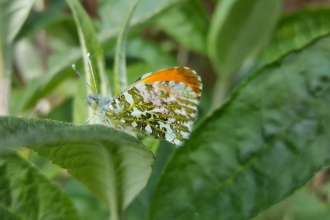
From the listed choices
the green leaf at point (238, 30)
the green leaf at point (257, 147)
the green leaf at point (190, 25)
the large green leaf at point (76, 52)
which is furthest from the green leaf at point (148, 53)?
the green leaf at point (257, 147)

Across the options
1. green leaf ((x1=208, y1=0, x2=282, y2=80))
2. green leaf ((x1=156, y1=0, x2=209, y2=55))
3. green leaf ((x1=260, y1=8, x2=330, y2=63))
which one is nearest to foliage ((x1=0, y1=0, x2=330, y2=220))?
green leaf ((x1=208, y1=0, x2=282, y2=80))

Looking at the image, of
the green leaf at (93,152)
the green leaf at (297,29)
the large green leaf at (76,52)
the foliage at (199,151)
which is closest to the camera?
the green leaf at (93,152)

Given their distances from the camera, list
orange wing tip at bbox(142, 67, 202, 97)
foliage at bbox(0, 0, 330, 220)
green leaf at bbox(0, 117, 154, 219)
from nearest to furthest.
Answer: green leaf at bbox(0, 117, 154, 219) < foliage at bbox(0, 0, 330, 220) < orange wing tip at bbox(142, 67, 202, 97)

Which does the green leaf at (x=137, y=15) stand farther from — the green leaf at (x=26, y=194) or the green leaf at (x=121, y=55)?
the green leaf at (x=26, y=194)

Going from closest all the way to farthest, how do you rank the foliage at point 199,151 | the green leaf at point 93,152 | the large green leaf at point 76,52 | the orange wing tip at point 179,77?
the green leaf at point 93,152 < the foliage at point 199,151 < the orange wing tip at point 179,77 < the large green leaf at point 76,52

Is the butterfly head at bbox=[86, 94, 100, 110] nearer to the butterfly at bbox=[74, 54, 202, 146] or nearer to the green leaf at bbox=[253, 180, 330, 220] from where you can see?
the butterfly at bbox=[74, 54, 202, 146]
